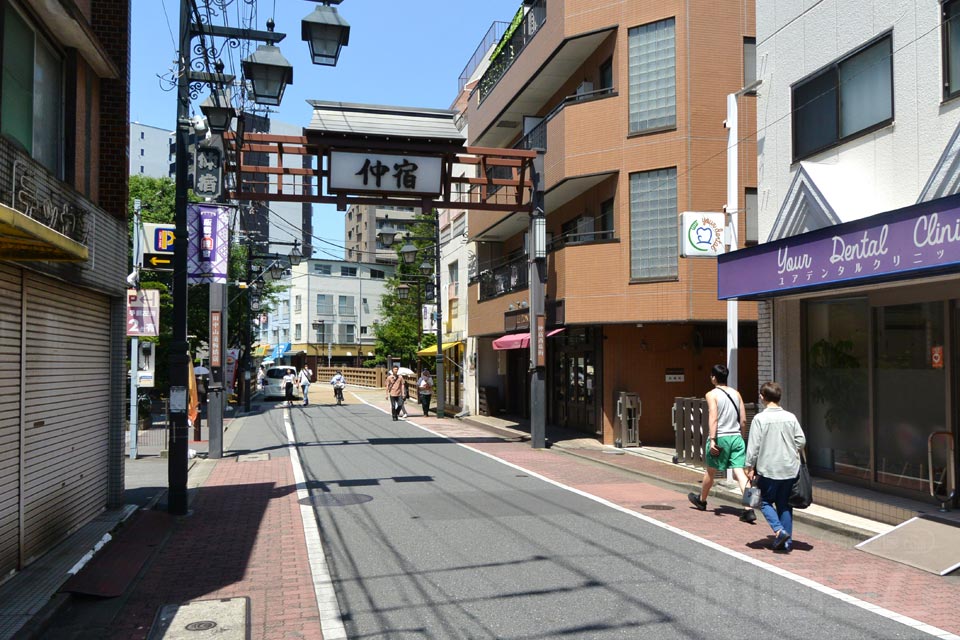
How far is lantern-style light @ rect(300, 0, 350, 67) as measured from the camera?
9.01 meters

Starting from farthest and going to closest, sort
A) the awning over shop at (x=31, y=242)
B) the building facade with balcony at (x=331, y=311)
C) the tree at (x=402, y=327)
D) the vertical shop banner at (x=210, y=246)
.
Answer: the building facade with balcony at (x=331, y=311)
the tree at (x=402, y=327)
the vertical shop banner at (x=210, y=246)
the awning over shop at (x=31, y=242)

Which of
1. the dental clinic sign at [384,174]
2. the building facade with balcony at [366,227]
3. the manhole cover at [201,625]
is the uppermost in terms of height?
the building facade with balcony at [366,227]

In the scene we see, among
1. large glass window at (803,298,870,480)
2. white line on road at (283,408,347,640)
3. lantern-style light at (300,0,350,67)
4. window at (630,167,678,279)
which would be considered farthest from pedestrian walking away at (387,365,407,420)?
lantern-style light at (300,0,350,67)

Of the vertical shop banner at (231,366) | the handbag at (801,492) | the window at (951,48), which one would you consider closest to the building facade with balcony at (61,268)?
the handbag at (801,492)

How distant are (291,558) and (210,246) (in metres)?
9.84

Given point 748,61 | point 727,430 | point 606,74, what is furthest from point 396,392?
point 727,430

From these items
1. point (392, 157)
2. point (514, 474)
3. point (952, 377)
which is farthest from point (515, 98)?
point (952, 377)

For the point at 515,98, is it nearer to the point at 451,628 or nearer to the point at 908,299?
the point at 908,299

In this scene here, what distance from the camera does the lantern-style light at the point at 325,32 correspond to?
29.6 ft

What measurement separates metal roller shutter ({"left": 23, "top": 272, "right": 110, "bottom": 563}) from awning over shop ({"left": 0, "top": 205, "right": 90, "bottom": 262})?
118 centimetres

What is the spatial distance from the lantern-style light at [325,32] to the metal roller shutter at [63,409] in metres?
3.94

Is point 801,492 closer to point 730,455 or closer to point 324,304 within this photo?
point 730,455

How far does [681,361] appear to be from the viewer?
63.6 feet

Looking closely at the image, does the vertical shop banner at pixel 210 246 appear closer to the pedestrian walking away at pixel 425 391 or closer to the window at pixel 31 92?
the window at pixel 31 92
